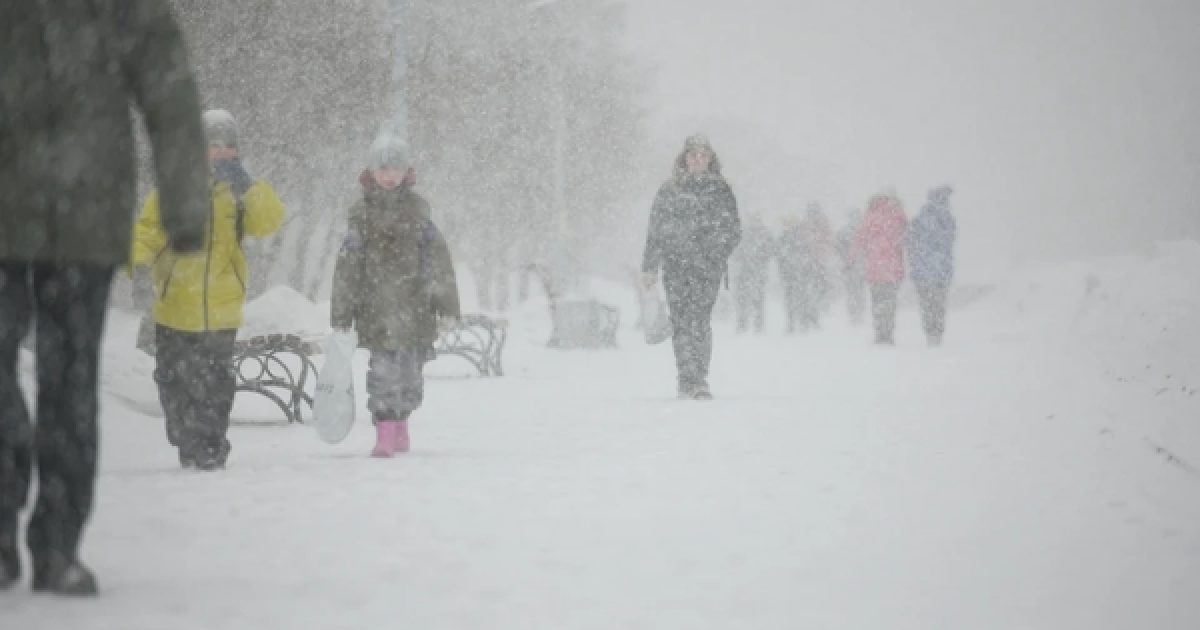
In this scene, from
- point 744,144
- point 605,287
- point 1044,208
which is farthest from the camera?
point 744,144

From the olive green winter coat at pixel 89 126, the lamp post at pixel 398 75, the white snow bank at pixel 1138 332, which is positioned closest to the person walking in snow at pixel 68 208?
the olive green winter coat at pixel 89 126

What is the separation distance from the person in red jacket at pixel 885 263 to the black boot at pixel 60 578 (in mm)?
15939

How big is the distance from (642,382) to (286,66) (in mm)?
13349

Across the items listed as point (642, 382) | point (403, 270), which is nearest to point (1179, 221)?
point (642, 382)

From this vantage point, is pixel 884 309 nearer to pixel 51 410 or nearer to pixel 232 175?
pixel 232 175

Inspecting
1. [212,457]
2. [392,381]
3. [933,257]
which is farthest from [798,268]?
[212,457]

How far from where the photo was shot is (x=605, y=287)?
41656 mm

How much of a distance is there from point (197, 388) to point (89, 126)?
305 cm

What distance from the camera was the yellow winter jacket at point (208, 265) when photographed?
655cm

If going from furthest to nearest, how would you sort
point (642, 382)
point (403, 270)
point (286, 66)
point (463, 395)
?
1. point (286, 66)
2. point (642, 382)
3. point (463, 395)
4. point (403, 270)

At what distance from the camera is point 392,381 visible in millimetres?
7371

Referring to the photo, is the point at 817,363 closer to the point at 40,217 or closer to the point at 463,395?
the point at 463,395

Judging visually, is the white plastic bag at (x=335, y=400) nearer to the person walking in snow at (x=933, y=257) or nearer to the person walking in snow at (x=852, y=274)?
the person walking in snow at (x=933, y=257)

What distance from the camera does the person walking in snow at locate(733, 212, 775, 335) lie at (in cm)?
2541
